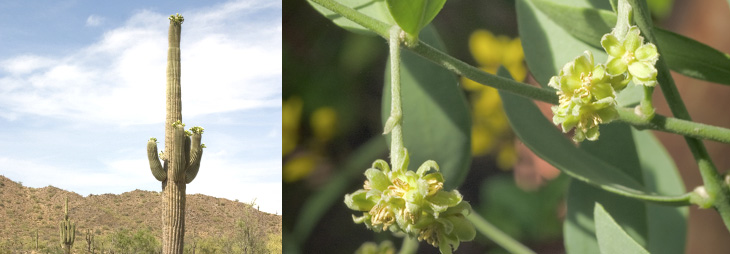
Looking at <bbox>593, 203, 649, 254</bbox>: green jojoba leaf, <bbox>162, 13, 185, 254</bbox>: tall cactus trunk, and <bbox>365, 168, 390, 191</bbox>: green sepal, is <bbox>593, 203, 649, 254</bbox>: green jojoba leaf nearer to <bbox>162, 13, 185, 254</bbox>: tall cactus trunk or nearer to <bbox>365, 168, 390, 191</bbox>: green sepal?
<bbox>365, 168, 390, 191</bbox>: green sepal

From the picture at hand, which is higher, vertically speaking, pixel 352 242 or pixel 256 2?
pixel 256 2

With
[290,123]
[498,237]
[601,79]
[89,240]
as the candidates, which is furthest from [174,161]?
[601,79]

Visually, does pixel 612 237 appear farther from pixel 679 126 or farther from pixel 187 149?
pixel 187 149

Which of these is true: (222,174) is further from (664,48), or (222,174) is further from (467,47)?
(664,48)

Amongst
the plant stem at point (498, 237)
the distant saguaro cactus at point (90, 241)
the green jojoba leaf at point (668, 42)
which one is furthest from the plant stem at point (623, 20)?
the distant saguaro cactus at point (90, 241)

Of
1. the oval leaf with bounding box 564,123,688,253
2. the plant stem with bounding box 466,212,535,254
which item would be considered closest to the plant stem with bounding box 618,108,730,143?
the oval leaf with bounding box 564,123,688,253

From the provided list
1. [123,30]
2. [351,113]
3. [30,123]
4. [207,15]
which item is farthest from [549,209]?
[30,123]

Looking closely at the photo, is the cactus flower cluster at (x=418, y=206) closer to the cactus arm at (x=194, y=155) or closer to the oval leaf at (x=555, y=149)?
the oval leaf at (x=555, y=149)
